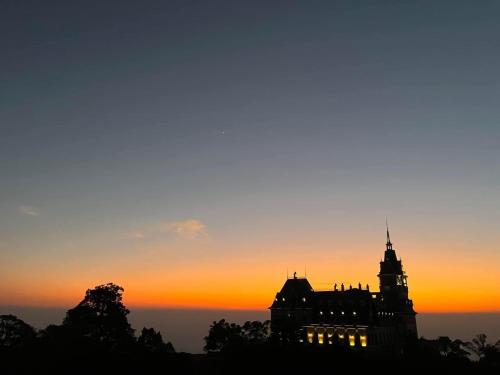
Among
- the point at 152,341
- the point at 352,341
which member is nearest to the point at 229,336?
the point at 152,341

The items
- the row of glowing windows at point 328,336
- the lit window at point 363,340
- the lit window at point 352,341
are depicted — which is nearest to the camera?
the lit window at point 363,340

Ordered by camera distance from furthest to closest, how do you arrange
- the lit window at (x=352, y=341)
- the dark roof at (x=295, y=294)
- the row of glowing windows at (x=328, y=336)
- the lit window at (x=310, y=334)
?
the dark roof at (x=295, y=294) < the lit window at (x=310, y=334) < the lit window at (x=352, y=341) < the row of glowing windows at (x=328, y=336)

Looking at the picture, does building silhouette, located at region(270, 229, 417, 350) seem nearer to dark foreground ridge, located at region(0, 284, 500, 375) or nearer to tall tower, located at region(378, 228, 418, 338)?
tall tower, located at region(378, 228, 418, 338)

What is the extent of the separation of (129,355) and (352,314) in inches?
2955

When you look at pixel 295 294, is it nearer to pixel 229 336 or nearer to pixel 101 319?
pixel 229 336

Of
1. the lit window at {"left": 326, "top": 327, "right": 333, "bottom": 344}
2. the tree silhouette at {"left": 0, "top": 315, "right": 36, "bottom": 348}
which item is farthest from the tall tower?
the tree silhouette at {"left": 0, "top": 315, "right": 36, "bottom": 348}

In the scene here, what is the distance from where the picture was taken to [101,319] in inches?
4094

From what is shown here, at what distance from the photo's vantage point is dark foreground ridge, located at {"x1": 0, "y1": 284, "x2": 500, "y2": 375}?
8912 cm

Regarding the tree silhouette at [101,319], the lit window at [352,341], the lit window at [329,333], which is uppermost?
the tree silhouette at [101,319]

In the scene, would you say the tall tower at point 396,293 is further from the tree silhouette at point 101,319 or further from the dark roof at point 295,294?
the tree silhouette at point 101,319

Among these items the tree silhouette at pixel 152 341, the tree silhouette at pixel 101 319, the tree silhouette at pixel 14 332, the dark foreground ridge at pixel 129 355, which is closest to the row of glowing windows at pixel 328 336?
the dark foreground ridge at pixel 129 355

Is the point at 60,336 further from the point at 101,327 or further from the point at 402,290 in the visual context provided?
the point at 402,290

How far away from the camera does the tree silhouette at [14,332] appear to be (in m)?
102

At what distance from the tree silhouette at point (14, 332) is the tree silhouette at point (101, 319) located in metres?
8.25
